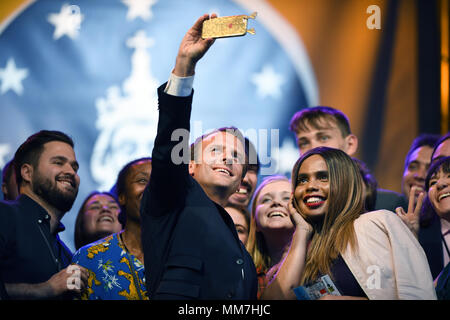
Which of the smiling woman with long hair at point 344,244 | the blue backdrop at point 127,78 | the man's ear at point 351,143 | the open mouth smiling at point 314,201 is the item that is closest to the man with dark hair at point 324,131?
the man's ear at point 351,143

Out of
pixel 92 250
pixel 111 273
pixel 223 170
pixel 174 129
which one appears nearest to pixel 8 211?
pixel 92 250

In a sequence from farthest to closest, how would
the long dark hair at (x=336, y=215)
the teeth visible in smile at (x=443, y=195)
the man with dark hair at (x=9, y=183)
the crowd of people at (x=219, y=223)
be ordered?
the man with dark hair at (x=9, y=183) < the teeth visible in smile at (x=443, y=195) < the long dark hair at (x=336, y=215) < the crowd of people at (x=219, y=223)

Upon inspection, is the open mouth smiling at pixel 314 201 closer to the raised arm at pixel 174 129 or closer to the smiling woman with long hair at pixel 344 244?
the smiling woman with long hair at pixel 344 244

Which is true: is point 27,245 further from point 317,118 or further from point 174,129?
point 317,118

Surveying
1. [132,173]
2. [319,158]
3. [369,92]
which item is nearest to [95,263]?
[132,173]

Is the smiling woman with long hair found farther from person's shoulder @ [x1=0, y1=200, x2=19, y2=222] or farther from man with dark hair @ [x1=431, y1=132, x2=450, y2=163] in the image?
person's shoulder @ [x1=0, y1=200, x2=19, y2=222]

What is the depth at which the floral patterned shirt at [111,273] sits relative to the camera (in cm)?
298

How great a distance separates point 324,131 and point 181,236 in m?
1.88

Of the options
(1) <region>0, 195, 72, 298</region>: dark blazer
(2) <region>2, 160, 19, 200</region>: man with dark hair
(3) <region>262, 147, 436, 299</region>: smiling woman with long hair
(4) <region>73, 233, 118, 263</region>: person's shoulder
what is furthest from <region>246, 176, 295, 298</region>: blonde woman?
(2) <region>2, 160, 19, 200</region>: man with dark hair

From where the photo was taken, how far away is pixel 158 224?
240 cm

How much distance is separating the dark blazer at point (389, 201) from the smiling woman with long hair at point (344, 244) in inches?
35.4

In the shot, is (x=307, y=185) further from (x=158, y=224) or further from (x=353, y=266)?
(x=158, y=224)

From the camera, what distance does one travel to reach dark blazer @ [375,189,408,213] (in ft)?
12.3

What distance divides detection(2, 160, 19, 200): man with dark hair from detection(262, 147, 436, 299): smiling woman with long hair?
1.87m
